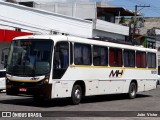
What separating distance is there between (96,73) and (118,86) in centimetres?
257

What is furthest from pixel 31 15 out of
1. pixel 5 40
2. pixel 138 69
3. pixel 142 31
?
pixel 142 31

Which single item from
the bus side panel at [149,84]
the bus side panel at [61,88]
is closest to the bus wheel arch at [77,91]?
the bus side panel at [61,88]

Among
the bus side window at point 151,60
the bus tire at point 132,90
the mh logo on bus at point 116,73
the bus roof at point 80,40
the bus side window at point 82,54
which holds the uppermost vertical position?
the bus roof at point 80,40

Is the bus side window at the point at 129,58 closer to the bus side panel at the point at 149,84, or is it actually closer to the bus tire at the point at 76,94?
the bus side panel at the point at 149,84

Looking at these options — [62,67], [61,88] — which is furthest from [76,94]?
[62,67]

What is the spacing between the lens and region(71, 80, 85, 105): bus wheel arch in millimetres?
18439

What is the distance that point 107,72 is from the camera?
2122cm

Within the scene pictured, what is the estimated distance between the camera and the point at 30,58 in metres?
17.4

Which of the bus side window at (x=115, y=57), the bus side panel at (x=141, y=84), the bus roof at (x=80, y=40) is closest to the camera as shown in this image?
the bus roof at (x=80, y=40)

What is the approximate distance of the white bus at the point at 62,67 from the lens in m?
17.1

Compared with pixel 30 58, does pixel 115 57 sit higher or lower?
lower

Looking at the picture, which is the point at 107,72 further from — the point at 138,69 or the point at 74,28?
the point at 74,28

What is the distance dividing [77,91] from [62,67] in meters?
1.53

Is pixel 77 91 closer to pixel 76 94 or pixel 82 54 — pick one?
pixel 76 94
